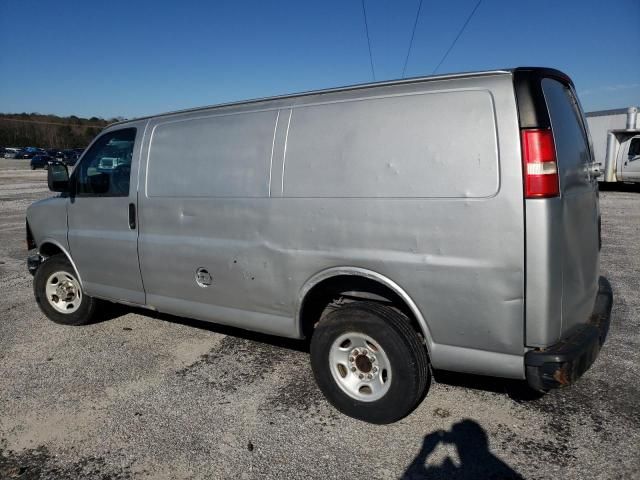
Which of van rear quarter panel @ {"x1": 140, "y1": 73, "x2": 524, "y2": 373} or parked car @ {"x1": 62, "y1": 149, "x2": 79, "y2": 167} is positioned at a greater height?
parked car @ {"x1": 62, "y1": 149, "x2": 79, "y2": 167}

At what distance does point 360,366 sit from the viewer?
10.6 feet

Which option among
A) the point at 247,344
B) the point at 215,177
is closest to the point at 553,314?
the point at 215,177

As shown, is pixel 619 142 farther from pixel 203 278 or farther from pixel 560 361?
pixel 203 278

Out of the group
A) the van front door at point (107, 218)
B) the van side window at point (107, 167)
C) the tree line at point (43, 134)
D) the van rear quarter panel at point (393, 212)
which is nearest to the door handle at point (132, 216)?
the van front door at point (107, 218)

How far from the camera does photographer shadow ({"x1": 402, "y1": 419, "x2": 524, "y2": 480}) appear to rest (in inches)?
106

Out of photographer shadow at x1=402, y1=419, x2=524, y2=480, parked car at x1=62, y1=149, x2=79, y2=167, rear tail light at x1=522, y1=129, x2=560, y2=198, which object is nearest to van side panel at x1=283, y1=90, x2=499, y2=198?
rear tail light at x1=522, y1=129, x2=560, y2=198

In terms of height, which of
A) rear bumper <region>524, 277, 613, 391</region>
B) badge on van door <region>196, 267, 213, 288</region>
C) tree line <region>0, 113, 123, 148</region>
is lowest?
rear bumper <region>524, 277, 613, 391</region>

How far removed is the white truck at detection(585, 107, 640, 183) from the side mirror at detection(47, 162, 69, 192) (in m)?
20.4

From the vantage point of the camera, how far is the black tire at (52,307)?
5.06m

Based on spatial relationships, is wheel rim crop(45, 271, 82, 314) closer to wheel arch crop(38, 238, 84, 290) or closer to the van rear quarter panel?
wheel arch crop(38, 238, 84, 290)

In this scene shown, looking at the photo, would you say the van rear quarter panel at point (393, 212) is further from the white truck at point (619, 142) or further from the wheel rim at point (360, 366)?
the white truck at point (619, 142)

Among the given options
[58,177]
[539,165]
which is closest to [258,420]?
[539,165]

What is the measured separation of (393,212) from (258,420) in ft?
5.44

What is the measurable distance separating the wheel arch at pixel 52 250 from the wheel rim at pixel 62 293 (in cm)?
25
